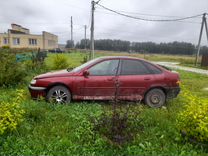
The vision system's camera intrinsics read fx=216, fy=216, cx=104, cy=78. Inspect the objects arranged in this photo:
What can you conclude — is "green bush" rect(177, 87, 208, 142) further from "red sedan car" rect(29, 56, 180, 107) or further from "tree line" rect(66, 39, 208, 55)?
"tree line" rect(66, 39, 208, 55)

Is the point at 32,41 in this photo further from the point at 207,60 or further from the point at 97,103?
the point at 97,103

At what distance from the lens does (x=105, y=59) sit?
6203 mm

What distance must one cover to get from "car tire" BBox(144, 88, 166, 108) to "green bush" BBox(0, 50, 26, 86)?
16.5ft

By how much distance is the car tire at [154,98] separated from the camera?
6211 mm

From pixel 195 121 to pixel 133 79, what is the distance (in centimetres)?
264

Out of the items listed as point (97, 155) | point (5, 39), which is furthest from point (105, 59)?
point (5, 39)

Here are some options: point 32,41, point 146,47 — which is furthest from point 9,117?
point 146,47

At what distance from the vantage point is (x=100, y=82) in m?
5.92

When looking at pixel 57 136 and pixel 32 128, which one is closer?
pixel 57 136

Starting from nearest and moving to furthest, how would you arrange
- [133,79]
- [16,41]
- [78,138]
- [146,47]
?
[78,138], [133,79], [16,41], [146,47]

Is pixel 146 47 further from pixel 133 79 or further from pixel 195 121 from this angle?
pixel 195 121

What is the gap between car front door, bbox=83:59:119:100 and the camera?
5.92 metres

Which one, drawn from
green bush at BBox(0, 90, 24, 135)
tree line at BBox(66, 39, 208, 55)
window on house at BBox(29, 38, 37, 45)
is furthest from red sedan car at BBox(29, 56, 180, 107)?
window on house at BBox(29, 38, 37, 45)

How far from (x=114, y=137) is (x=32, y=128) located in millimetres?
1727
